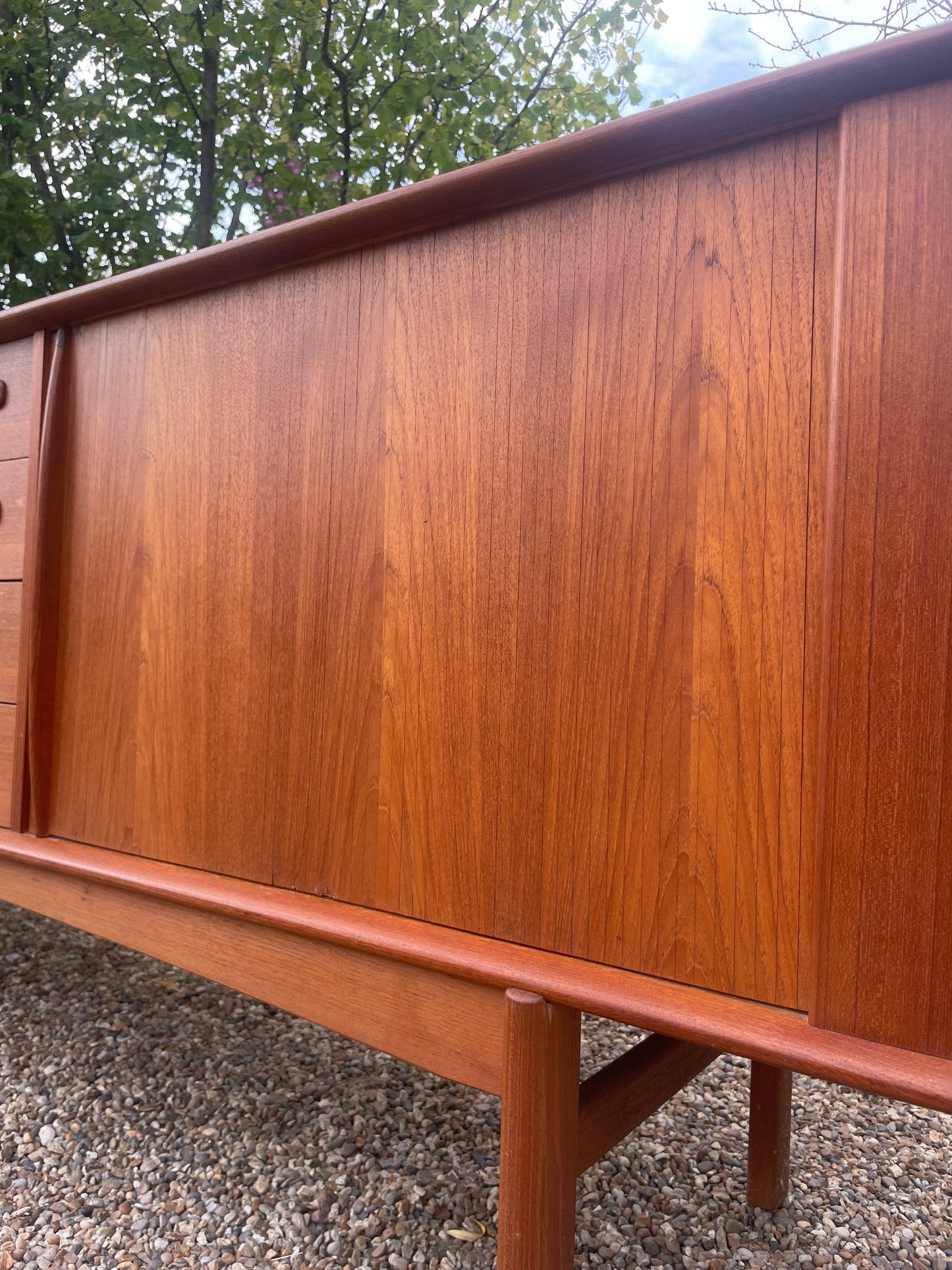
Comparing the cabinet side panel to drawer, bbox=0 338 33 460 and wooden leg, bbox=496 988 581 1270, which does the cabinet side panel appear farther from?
wooden leg, bbox=496 988 581 1270

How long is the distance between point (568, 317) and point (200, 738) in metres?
0.97

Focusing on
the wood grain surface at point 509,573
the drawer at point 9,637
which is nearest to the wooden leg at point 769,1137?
the wood grain surface at point 509,573

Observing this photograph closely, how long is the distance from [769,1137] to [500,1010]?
97 centimetres

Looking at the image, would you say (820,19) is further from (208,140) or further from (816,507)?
(816,507)

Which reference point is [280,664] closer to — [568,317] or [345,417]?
[345,417]

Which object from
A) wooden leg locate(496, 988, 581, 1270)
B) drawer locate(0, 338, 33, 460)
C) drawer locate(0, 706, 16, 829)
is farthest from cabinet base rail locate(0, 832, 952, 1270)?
drawer locate(0, 338, 33, 460)

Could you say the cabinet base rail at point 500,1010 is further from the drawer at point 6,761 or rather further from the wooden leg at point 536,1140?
the drawer at point 6,761

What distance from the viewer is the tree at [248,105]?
12.0 ft

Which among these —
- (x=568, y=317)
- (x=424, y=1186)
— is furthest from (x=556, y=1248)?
(x=568, y=317)

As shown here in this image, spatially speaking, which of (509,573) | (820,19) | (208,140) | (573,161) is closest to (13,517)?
(509,573)

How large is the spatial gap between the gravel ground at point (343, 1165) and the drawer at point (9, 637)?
0.99 meters

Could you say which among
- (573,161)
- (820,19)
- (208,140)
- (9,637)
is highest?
(820,19)

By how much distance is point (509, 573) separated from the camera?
1311mm

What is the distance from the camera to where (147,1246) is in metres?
1.73
